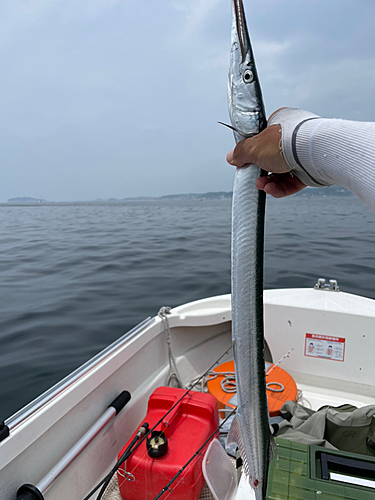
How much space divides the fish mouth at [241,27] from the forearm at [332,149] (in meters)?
0.25

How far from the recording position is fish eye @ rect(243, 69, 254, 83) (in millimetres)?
1153

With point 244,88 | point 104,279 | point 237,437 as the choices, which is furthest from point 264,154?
point 104,279

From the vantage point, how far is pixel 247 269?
126 centimetres

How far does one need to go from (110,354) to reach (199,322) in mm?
1235

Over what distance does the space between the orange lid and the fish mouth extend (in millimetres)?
2802

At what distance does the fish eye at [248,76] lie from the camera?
45.4 inches

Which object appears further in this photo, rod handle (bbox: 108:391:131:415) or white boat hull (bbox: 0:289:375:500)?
rod handle (bbox: 108:391:131:415)

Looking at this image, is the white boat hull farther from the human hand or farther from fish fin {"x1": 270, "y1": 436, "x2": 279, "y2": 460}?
the human hand

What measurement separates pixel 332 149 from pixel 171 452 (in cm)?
210

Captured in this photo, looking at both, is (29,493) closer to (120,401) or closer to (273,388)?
(120,401)

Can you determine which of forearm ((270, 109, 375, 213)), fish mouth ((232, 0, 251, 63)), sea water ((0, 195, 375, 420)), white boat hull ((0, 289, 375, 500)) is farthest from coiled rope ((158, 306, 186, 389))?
fish mouth ((232, 0, 251, 63))

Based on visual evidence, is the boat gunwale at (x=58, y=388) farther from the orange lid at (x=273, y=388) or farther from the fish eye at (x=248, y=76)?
the fish eye at (x=248, y=76)

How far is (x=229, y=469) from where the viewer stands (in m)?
2.16

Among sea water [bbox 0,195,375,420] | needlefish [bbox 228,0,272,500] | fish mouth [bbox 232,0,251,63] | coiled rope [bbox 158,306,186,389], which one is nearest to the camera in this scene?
fish mouth [bbox 232,0,251,63]
